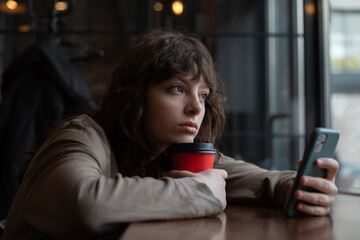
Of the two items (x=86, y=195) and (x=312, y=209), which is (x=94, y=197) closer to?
(x=86, y=195)

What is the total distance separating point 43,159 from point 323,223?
64 cm

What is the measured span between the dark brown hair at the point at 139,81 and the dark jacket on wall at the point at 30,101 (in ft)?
3.23

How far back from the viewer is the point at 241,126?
3.52 metres

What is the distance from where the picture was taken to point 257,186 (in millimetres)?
1261

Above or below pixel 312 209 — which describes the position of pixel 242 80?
above

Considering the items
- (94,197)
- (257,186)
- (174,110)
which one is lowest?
(257,186)

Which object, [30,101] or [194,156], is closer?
[194,156]

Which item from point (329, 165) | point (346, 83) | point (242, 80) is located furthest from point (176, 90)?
point (242, 80)

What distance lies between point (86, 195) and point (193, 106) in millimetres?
471

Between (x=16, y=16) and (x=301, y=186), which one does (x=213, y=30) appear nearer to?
(x=16, y=16)

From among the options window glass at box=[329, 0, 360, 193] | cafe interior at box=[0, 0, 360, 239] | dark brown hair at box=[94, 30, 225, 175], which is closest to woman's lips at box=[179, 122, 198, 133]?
dark brown hair at box=[94, 30, 225, 175]

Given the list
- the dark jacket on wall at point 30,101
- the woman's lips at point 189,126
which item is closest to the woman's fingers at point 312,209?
the woman's lips at point 189,126

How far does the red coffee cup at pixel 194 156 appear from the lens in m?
1.09

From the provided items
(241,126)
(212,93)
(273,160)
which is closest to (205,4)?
(241,126)
